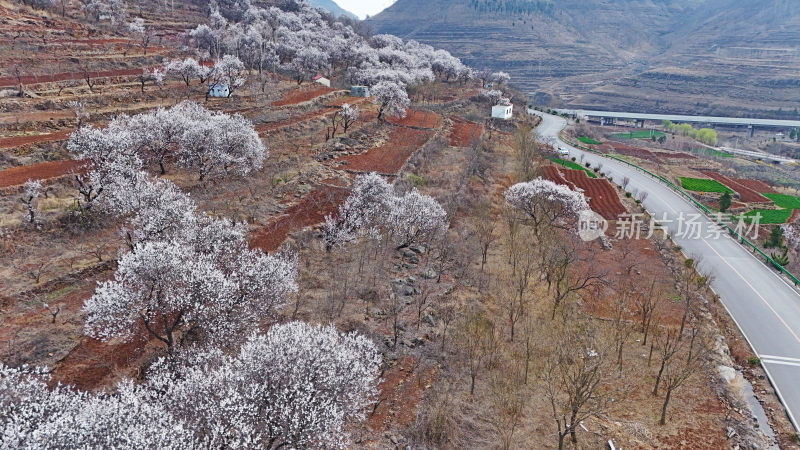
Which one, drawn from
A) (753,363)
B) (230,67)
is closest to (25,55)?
(230,67)

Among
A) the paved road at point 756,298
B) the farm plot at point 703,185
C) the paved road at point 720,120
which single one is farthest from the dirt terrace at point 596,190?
the paved road at point 720,120

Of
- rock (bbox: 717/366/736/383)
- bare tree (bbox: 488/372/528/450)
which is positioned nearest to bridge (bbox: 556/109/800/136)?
rock (bbox: 717/366/736/383)

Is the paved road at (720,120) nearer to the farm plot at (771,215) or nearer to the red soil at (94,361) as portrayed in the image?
the farm plot at (771,215)

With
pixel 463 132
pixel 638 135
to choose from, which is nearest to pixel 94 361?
pixel 463 132

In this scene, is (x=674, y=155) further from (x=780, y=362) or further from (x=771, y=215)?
(x=780, y=362)

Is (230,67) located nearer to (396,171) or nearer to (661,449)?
(396,171)

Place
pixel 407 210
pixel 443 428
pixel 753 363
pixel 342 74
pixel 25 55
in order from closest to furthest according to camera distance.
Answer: pixel 443 428 < pixel 753 363 < pixel 407 210 < pixel 25 55 < pixel 342 74

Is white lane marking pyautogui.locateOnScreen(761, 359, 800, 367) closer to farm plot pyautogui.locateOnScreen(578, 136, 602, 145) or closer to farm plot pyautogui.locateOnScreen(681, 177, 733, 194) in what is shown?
farm plot pyautogui.locateOnScreen(681, 177, 733, 194)
